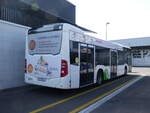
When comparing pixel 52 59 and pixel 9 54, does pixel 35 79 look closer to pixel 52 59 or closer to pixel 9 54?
pixel 52 59

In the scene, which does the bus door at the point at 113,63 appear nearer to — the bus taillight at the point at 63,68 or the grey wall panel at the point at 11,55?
the bus taillight at the point at 63,68

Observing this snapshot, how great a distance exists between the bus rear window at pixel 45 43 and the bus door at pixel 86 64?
1.47m

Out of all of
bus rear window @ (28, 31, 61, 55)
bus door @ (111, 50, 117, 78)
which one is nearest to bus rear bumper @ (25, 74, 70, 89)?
bus rear window @ (28, 31, 61, 55)

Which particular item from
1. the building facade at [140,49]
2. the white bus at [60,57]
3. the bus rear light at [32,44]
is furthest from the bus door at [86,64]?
the building facade at [140,49]

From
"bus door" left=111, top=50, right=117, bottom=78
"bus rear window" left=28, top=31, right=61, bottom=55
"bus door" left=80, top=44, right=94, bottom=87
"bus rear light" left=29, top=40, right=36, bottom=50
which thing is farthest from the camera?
"bus door" left=111, top=50, right=117, bottom=78

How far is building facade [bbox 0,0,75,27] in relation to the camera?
464 inches

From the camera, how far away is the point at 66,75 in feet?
22.8

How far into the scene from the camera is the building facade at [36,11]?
1178cm

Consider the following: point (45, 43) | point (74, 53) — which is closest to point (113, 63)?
point (74, 53)

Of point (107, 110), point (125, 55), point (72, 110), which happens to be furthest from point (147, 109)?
point (125, 55)

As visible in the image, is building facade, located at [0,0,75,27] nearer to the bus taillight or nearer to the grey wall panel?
the grey wall panel

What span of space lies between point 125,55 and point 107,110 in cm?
1082

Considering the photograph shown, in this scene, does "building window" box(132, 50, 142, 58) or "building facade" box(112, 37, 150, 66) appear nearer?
"building facade" box(112, 37, 150, 66)

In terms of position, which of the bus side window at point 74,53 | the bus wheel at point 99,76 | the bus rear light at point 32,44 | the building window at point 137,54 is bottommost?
the bus wheel at point 99,76
